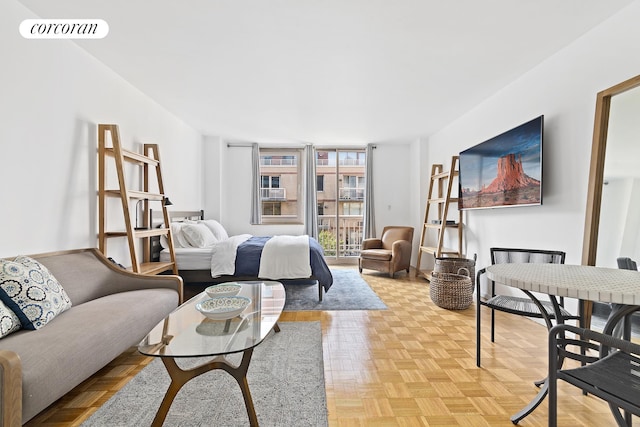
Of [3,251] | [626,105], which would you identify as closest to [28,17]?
[3,251]

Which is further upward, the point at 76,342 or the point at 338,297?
the point at 76,342

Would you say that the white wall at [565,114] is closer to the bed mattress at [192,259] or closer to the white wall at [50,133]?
the bed mattress at [192,259]

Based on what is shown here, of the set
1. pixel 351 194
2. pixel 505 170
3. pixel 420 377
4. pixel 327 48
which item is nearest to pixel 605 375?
pixel 420 377

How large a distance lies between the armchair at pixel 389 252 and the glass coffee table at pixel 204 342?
10.9ft

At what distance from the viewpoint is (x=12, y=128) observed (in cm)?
195

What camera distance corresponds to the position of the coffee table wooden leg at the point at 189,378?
1323 mm

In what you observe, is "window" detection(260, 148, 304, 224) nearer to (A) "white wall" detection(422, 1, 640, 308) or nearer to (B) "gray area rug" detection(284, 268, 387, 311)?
(B) "gray area rug" detection(284, 268, 387, 311)

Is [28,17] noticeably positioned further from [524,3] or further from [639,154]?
[639,154]

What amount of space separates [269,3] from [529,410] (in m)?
2.84

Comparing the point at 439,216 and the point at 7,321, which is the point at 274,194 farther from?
the point at 7,321

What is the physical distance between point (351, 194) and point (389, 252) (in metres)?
1.74

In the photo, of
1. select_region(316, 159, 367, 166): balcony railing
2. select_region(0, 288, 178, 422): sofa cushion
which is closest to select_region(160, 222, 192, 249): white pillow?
select_region(0, 288, 178, 422): sofa cushion

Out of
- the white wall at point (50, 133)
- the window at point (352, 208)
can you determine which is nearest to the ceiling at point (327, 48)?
the white wall at point (50, 133)

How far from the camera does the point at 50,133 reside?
2.23 metres
